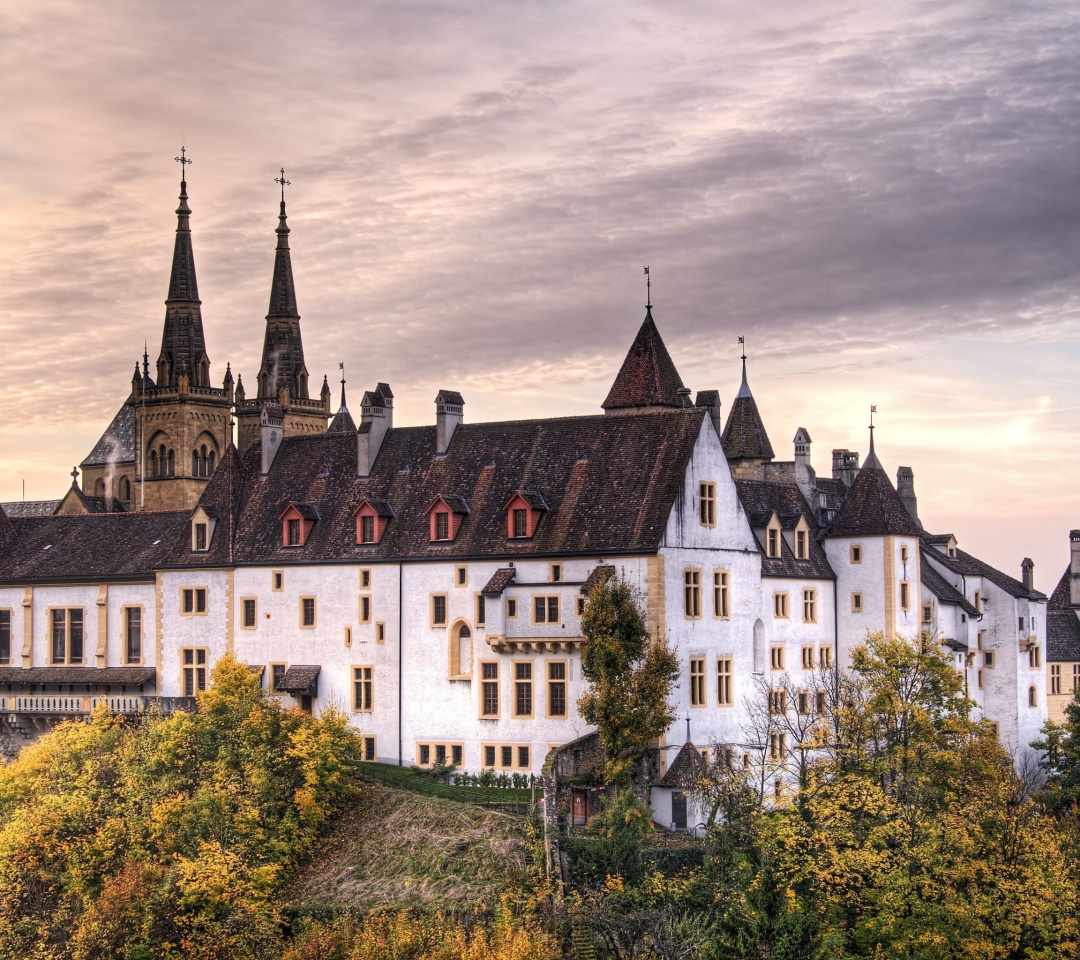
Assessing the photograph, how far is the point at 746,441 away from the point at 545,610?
934 inches

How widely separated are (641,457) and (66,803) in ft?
76.4

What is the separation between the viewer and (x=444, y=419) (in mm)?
75750

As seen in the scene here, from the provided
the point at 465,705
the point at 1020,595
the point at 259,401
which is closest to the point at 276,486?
the point at 465,705

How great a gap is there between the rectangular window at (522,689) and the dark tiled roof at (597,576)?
373cm

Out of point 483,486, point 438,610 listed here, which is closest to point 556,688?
point 438,610

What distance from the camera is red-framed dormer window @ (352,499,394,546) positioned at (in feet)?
242

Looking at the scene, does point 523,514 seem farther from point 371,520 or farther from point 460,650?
point 371,520

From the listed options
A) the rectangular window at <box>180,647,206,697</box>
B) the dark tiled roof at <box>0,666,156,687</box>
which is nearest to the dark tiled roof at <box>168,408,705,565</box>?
the rectangular window at <box>180,647,206,697</box>

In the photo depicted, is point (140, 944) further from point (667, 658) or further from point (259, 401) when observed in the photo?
point (259, 401)

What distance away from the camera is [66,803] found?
221 ft

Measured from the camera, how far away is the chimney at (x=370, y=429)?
7681 cm

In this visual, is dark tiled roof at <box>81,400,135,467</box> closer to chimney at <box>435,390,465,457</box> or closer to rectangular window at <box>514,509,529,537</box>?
chimney at <box>435,390,465,457</box>

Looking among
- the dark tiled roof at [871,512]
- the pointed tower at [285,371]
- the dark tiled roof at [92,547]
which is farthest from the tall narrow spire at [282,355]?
the dark tiled roof at [871,512]

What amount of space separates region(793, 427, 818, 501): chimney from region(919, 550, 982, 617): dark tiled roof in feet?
19.4
